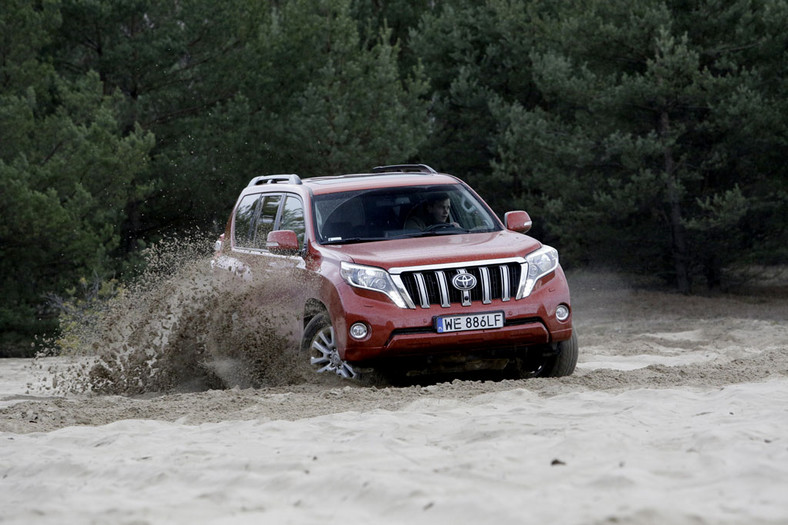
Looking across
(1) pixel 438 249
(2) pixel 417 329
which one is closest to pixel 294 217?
(1) pixel 438 249

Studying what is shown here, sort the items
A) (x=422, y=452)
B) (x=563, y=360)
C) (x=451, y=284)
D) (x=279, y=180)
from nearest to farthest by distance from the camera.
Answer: (x=422, y=452) < (x=451, y=284) < (x=563, y=360) < (x=279, y=180)

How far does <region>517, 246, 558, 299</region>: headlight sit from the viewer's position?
8.52 meters

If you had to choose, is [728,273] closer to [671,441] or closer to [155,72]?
[155,72]

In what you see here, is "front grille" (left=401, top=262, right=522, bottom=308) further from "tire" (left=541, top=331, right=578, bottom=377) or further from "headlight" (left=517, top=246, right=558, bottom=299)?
"tire" (left=541, top=331, right=578, bottom=377)

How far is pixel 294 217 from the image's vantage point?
969cm

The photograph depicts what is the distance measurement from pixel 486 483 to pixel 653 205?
22217 millimetres

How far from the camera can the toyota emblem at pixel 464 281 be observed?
8.33 metres

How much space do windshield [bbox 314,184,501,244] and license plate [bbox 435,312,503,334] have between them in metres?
1.21

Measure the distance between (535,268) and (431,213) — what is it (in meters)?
1.33

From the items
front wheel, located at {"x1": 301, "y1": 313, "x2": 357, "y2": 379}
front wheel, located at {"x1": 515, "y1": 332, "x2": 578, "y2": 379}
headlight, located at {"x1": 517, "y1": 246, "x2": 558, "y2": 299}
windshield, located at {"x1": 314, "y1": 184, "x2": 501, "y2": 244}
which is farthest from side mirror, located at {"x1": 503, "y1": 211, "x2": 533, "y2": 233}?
front wheel, located at {"x1": 301, "y1": 313, "x2": 357, "y2": 379}

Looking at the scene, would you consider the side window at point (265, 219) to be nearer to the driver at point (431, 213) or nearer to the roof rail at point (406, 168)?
the roof rail at point (406, 168)

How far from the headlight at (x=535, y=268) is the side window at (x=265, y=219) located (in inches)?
102

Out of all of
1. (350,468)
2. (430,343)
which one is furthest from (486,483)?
(430,343)

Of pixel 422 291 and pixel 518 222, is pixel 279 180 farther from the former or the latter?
pixel 422 291
